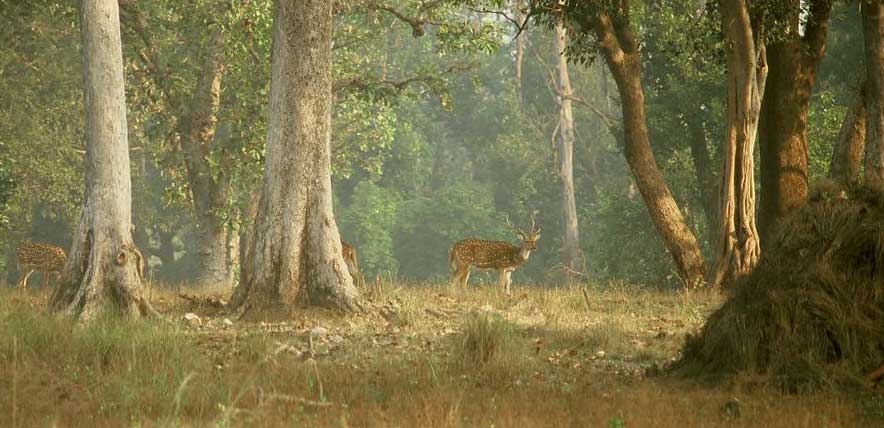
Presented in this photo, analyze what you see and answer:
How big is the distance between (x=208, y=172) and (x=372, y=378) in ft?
59.4

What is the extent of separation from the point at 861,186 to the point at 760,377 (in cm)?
196

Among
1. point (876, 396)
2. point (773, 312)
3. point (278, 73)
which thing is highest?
point (278, 73)

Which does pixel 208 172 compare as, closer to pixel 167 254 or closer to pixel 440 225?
pixel 167 254

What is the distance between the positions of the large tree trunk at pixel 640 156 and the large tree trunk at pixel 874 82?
431 cm

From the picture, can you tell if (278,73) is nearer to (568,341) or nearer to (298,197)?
(298,197)

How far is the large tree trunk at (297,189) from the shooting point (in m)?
15.3

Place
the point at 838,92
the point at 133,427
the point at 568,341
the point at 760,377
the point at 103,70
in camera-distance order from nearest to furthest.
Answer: the point at 133,427 → the point at 760,377 → the point at 568,341 → the point at 103,70 → the point at 838,92

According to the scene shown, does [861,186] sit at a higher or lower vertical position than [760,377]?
higher

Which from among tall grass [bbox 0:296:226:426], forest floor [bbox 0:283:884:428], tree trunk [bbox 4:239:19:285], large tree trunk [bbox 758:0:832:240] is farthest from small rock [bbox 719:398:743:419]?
tree trunk [bbox 4:239:19:285]

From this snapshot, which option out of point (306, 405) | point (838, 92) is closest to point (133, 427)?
point (306, 405)

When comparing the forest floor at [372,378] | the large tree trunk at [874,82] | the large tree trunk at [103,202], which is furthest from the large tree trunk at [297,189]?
the large tree trunk at [874,82]

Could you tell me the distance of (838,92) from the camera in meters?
29.6

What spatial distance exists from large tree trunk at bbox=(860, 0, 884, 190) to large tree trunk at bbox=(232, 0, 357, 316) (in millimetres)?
7565

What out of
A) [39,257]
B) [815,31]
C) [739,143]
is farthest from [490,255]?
[39,257]
